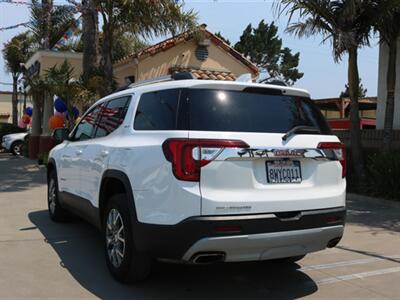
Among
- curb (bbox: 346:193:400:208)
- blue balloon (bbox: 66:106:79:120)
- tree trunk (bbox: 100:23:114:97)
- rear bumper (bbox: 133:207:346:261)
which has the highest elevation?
tree trunk (bbox: 100:23:114:97)

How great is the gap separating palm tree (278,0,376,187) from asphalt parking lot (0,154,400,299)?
438cm

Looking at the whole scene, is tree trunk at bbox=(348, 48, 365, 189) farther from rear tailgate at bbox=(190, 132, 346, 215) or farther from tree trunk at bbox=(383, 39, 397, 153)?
rear tailgate at bbox=(190, 132, 346, 215)

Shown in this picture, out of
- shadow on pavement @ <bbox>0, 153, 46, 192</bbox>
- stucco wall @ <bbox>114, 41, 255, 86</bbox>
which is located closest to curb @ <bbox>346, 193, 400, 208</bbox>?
shadow on pavement @ <bbox>0, 153, 46, 192</bbox>

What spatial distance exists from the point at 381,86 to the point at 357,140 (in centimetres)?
188

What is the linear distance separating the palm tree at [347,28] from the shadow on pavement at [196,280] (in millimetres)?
6535

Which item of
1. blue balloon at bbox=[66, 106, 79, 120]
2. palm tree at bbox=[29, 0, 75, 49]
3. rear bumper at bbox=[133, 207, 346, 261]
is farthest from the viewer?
palm tree at bbox=[29, 0, 75, 49]

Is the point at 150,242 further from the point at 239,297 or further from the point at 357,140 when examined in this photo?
the point at 357,140

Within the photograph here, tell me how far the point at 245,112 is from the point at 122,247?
1736 millimetres

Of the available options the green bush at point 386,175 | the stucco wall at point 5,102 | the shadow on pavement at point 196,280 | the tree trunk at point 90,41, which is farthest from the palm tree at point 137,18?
the stucco wall at point 5,102

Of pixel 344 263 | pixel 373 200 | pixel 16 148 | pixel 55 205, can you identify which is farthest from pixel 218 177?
pixel 16 148

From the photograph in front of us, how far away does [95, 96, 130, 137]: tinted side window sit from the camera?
5590 millimetres

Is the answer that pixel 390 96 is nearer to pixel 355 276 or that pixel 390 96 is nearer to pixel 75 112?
pixel 355 276

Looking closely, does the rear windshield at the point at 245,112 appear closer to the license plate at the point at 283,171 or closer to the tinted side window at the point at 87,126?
the license plate at the point at 283,171

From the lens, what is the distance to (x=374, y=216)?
29.5 feet
